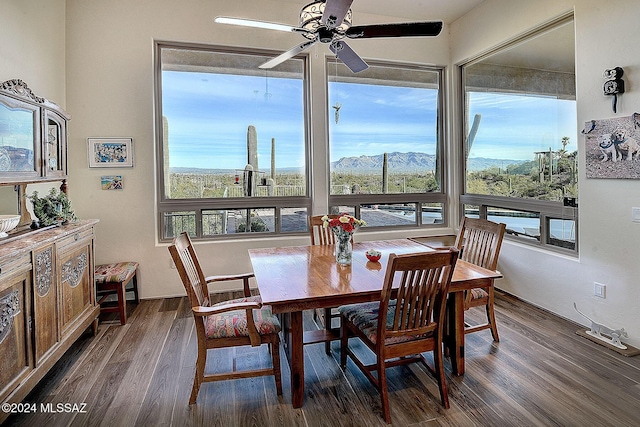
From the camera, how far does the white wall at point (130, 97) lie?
397 cm

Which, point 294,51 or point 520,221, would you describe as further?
point 520,221

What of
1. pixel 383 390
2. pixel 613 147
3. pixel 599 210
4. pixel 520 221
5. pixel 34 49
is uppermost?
pixel 34 49

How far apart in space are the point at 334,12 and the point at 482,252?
2.26 meters

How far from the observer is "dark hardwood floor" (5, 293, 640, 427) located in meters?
2.12

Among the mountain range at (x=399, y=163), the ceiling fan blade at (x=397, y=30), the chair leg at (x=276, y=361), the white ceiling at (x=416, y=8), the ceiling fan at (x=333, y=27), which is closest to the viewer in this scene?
the chair leg at (x=276, y=361)

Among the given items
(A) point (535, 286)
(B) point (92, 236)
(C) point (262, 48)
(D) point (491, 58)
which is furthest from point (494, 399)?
(C) point (262, 48)

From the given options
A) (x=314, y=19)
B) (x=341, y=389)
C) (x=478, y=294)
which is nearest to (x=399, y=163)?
(x=478, y=294)

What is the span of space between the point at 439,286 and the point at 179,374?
194 centimetres

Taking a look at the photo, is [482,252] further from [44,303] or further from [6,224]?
→ [6,224]

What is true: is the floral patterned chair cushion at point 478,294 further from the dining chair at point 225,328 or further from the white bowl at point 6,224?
the white bowl at point 6,224

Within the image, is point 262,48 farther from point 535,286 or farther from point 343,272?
point 535,286

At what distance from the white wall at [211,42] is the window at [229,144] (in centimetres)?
19

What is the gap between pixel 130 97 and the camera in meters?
4.10

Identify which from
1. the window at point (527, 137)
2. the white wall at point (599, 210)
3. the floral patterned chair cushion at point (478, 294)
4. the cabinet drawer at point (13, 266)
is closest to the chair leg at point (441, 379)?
the floral patterned chair cushion at point (478, 294)
